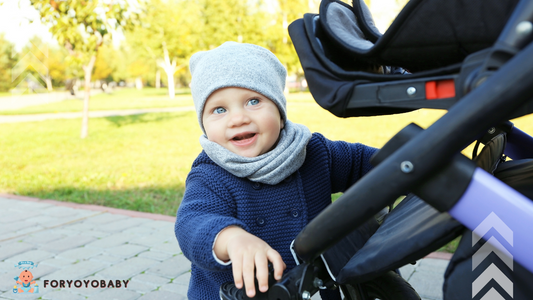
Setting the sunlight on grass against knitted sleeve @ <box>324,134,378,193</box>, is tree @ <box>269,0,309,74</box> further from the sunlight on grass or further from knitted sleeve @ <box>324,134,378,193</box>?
knitted sleeve @ <box>324,134,378,193</box>

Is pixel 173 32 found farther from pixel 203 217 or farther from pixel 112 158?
pixel 203 217

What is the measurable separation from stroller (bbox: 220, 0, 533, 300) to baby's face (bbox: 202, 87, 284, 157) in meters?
0.36

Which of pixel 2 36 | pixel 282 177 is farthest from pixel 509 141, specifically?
pixel 2 36

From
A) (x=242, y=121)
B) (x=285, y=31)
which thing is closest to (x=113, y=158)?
(x=242, y=121)

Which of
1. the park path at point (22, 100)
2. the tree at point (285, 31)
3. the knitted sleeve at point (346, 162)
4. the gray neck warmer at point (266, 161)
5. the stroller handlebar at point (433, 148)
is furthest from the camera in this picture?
the tree at point (285, 31)

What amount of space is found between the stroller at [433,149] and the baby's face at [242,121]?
1.18 ft

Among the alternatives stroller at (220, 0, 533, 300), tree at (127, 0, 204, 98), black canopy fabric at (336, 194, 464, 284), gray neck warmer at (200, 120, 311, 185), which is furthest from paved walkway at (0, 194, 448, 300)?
tree at (127, 0, 204, 98)

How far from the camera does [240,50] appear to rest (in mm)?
1581

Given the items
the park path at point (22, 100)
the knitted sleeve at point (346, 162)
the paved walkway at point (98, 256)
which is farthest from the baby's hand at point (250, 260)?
the park path at point (22, 100)

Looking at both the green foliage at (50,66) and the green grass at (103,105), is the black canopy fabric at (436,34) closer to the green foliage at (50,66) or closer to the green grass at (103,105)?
the green grass at (103,105)

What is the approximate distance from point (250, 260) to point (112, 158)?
622 cm

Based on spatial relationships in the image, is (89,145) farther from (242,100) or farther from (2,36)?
(2,36)

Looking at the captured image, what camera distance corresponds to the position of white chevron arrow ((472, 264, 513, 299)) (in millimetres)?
818

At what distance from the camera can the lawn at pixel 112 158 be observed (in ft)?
15.8
